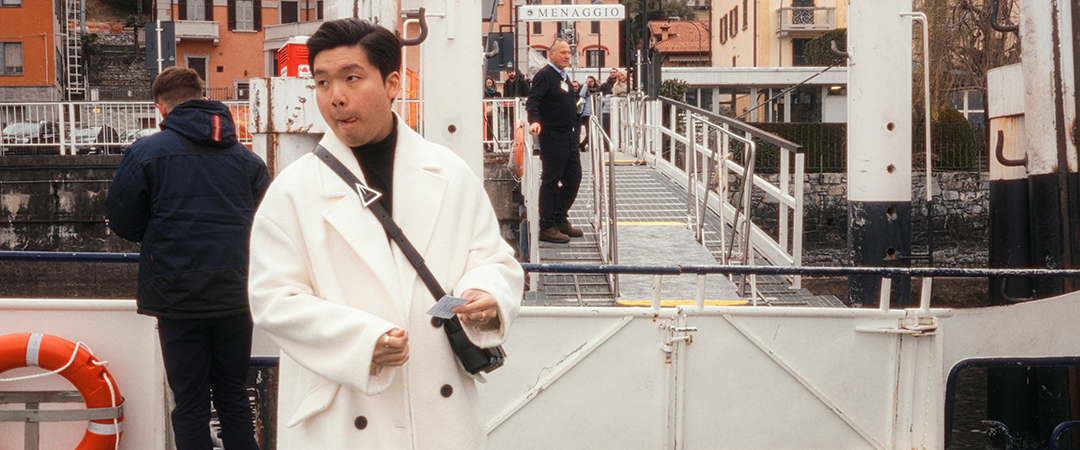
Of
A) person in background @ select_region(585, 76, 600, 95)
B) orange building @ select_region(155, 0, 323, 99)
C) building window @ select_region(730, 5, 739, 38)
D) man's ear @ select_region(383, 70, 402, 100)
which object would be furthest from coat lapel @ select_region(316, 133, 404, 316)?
orange building @ select_region(155, 0, 323, 99)

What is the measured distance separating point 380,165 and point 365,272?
0.28m

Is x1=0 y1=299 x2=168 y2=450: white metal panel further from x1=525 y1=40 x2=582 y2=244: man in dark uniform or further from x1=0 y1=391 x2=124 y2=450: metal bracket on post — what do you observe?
x1=525 y1=40 x2=582 y2=244: man in dark uniform

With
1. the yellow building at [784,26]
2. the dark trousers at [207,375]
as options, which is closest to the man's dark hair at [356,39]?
the dark trousers at [207,375]

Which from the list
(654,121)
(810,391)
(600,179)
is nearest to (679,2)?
(654,121)

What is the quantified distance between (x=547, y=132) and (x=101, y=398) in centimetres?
538

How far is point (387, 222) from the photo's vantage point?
2248 mm

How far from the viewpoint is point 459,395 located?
2299mm

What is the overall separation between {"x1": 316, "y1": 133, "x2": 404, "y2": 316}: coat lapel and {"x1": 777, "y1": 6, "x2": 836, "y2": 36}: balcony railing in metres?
45.6

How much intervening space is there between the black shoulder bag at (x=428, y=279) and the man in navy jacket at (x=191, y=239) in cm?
173

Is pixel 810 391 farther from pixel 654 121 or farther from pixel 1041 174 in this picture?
pixel 654 121

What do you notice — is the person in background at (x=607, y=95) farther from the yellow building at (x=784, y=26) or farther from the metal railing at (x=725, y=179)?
the yellow building at (x=784, y=26)

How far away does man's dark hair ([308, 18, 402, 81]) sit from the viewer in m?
2.26

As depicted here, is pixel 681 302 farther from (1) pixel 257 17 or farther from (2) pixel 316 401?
(1) pixel 257 17

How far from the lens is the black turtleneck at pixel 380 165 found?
2.33m
